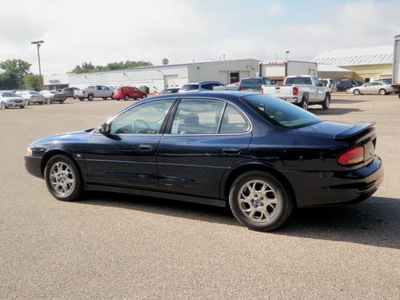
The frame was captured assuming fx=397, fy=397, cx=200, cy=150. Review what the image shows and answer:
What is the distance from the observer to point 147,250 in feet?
12.8

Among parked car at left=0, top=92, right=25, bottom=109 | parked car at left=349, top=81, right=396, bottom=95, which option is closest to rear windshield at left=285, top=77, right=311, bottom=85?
parked car at left=349, top=81, right=396, bottom=95

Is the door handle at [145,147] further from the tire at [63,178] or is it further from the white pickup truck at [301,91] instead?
the white pickup truck at [301,91]

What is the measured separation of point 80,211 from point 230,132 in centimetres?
229

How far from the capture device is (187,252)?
383cm

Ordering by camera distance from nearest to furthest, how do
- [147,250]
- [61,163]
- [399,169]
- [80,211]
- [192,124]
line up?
[147,250] < [192,124] < [80,211] < [61,163] < [399,169]

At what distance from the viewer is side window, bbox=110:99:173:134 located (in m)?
5.04

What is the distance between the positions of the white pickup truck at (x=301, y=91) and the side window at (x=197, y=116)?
45.7 ft

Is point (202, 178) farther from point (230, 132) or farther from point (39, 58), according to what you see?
point (39, 58)

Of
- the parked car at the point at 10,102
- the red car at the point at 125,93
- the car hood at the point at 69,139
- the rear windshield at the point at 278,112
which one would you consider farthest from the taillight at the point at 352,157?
the red car at the point at 125,93

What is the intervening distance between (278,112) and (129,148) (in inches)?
74.8

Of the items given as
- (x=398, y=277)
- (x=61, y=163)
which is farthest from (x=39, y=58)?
(x=398, y=277)

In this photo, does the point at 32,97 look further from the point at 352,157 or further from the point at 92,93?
the point at 352,157

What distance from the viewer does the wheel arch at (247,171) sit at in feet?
13.7

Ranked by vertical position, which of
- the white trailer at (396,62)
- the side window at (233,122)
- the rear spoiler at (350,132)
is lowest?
the rear spoiler at (350,132)
